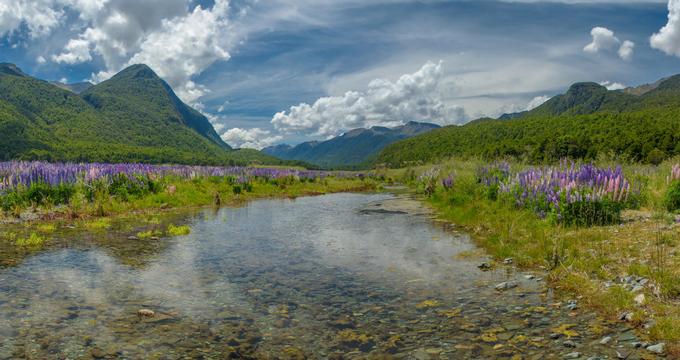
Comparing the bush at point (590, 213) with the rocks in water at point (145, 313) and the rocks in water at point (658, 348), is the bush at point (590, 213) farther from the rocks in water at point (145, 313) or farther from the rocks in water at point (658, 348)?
the rocks in water at point (145, 313)

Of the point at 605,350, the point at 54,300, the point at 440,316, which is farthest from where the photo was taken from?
the point at 54,300

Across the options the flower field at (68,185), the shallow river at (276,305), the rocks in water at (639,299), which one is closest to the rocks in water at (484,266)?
the shallow river at (276,305)

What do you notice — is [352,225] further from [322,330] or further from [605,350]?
[605,350]

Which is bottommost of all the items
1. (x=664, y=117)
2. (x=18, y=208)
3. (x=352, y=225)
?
(x=352, y=225)

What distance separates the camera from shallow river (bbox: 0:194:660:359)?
20.0 feet

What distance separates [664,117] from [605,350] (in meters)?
196

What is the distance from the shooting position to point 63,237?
573 inches

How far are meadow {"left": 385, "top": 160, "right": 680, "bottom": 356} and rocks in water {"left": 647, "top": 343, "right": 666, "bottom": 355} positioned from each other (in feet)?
0.29

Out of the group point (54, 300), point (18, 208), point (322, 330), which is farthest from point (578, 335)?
point (18, 208)

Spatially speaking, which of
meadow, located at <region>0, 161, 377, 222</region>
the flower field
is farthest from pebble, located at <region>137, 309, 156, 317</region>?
the flower field

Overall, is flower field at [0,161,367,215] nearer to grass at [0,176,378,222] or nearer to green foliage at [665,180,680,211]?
grass at [0,176,378,222]

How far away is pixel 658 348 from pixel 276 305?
6127 millimetres

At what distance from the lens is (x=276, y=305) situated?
8180 millimetres

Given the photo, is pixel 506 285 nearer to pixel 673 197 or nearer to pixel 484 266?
pixel 484 266
